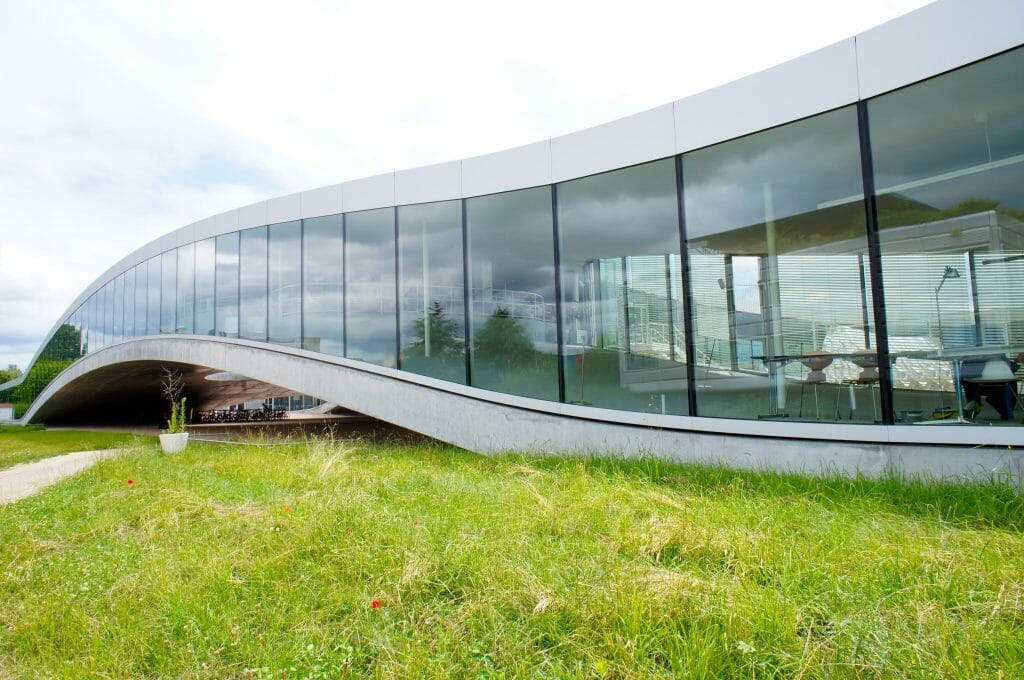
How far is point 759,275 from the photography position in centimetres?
771

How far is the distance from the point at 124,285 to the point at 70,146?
12.0 meters

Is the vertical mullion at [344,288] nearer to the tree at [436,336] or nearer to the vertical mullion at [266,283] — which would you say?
the tree at [436,336]

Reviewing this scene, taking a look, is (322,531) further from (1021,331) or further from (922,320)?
(1021,331)

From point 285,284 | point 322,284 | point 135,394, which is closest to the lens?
point 322,284

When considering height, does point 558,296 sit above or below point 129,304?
below

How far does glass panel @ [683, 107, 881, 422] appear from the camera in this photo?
275 inches

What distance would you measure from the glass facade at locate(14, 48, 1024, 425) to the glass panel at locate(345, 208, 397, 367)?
5 cm

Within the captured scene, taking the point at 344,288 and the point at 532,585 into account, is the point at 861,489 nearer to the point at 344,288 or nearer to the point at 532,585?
the point at 532,585

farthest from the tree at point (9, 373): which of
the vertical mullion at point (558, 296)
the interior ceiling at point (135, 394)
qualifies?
the vertical mullion at point (558, 296)

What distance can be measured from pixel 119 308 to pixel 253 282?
12.9 meters

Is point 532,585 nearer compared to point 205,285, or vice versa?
point 532,585

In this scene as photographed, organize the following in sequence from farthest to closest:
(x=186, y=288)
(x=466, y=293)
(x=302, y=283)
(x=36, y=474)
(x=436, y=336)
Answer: (x=186, y=288)
(x=302, y=283)
(x=436, y=336)
(x=466, y=293)
(x=36, y=474)

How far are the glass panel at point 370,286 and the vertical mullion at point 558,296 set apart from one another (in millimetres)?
3865

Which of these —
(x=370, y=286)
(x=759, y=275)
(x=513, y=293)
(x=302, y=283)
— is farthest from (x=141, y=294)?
(x=759, y=275)
